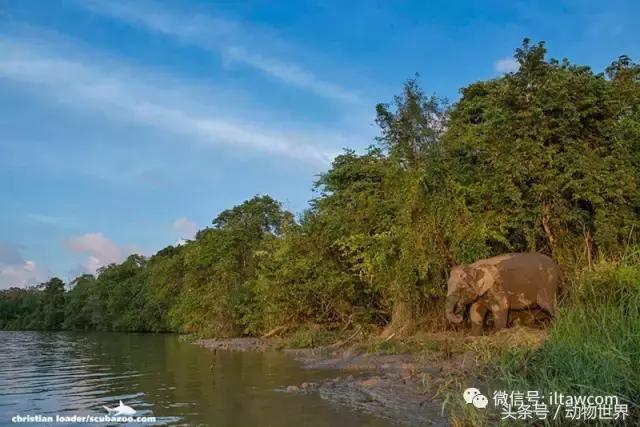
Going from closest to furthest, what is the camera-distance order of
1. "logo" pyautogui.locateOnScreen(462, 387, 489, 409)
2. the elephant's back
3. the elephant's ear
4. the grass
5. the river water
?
the grass, "logo" pyautogui.locateOnScreen(462, 387, 489, 409), the river water, the elephant's back, the elephant's ear

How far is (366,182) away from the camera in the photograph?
19.8 m

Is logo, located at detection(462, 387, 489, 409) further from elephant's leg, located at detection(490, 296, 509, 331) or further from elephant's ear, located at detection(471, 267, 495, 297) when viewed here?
elephant's leg, located at detection(490, 296, 509, 331)

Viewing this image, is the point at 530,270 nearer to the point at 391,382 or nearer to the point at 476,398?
the point at 391,382

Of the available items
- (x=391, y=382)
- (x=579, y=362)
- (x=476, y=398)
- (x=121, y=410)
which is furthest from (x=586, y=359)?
(x=121, y=410)

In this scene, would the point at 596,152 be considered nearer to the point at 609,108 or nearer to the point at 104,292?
the point at 609,108

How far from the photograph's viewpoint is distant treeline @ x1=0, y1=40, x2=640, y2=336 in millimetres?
14938

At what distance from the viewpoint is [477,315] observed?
586 inches

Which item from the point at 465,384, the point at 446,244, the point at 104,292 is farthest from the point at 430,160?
the point at 104,292

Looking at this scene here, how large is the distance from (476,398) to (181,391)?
21.4 feet

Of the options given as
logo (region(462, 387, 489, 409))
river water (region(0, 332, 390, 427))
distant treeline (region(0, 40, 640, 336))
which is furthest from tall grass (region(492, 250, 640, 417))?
distant treeline (region(0, 40, 640, 336))

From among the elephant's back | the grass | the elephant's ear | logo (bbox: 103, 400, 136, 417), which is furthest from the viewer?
the elephant's ear

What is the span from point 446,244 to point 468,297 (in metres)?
2.63

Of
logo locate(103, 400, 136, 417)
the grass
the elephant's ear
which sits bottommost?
logo locate(103, 400, 136, 417)

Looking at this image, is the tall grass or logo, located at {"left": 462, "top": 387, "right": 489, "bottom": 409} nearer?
the tall grass
